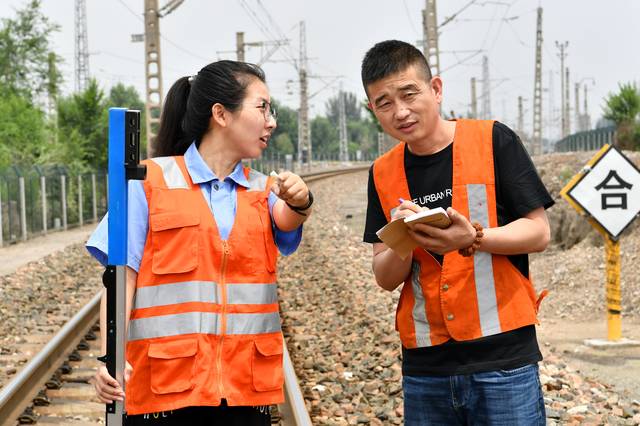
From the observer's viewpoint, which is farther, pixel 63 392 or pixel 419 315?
pixel 63 392

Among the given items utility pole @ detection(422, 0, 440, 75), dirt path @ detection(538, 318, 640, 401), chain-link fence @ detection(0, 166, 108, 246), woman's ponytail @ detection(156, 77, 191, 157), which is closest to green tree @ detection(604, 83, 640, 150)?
utility pole @ detection(422, 0, 440, 75)

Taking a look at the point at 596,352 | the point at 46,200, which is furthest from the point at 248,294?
the point at 46,200

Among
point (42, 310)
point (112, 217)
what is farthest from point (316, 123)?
point (112, 217)

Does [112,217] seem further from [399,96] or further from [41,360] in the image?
[41,360]

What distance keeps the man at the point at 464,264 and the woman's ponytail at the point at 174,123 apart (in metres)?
0.72

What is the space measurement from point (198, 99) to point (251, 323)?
0.81m

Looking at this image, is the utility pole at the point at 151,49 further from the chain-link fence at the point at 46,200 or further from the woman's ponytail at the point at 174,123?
the woman's ponytail at the point at 174,123

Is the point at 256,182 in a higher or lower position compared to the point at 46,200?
lower

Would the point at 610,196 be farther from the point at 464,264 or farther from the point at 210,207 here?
the point at 210,207

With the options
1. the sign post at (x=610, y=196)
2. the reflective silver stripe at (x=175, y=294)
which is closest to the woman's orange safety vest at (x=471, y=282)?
the reflective silver stripe at (x=175, y=294)

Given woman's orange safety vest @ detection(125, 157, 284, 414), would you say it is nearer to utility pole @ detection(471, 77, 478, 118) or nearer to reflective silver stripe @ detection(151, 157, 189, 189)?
reflective silver stripe @ detection(151, 157, 189, 189)

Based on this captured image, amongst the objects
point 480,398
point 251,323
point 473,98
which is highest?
point 473,98

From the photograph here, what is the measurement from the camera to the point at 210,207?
10.2 feet

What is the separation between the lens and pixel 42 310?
38.3 feet
